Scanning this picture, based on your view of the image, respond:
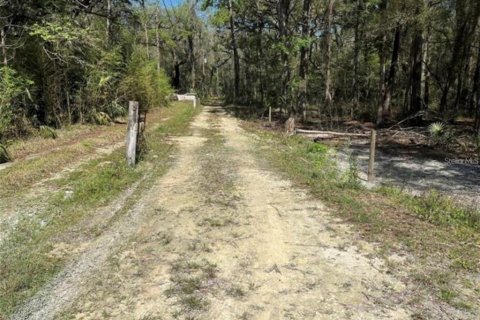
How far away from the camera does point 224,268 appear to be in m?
4.39

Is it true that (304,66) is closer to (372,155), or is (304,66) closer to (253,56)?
(372,155)

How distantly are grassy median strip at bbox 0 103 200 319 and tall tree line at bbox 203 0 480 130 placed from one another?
9267 millimetres

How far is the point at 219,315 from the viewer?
3557 mm

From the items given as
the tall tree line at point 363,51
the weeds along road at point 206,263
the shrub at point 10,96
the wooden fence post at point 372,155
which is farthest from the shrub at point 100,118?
the wooden fence post at point 372,155

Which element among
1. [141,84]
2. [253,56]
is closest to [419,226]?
[141,84]

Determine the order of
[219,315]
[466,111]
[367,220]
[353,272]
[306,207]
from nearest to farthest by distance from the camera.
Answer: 1. [219,315]
2. [353,272]
3. [367,220]
4. [306,207]
5. [466,111]

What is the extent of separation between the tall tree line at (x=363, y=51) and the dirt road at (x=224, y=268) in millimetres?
10807

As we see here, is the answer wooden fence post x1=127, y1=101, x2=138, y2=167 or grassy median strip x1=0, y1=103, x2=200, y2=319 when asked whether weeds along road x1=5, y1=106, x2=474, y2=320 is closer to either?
grassy median strip x1=0, y1=103, x2=200, y2=319

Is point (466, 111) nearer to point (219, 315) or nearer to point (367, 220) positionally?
point (367, 220)

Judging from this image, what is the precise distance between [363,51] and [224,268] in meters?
25.4

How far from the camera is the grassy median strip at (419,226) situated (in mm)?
4168

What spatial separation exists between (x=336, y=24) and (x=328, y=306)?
81.1 ft

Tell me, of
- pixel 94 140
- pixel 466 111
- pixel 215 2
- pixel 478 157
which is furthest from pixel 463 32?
pixel 94 140

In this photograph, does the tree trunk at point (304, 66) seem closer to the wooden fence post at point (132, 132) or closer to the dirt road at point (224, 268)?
the wooden fence post at point (132, 132)
